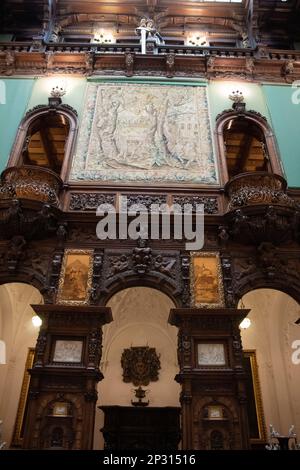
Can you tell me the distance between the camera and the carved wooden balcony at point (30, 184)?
9.23m

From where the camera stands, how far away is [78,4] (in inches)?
583

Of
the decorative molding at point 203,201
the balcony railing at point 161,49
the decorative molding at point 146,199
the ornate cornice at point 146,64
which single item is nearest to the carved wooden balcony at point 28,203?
the decorative molding at point 146,199

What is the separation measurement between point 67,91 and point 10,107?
166cm

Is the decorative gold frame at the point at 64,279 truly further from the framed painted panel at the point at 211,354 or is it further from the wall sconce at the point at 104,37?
the wall sconce at the point at 104,37

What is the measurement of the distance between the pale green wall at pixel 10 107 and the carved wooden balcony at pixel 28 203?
4.12ft

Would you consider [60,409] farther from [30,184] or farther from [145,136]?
[145,136]

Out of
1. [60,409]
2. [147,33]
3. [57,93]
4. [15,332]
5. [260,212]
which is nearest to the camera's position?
[60,409]

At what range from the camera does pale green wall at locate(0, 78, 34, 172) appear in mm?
10883

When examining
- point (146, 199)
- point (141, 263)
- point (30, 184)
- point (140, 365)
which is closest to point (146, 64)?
point (146, 199)

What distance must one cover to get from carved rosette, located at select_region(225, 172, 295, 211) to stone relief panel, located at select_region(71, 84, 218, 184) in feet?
2.74

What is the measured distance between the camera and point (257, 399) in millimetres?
11336

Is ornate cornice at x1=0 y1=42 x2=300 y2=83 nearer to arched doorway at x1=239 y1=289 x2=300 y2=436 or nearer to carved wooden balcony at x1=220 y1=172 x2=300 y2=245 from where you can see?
carved wooden balcony at x1=220 y1=172 x2=300 y2=245

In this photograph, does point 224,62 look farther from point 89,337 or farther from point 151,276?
point 89,337

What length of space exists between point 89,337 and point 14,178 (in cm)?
401
